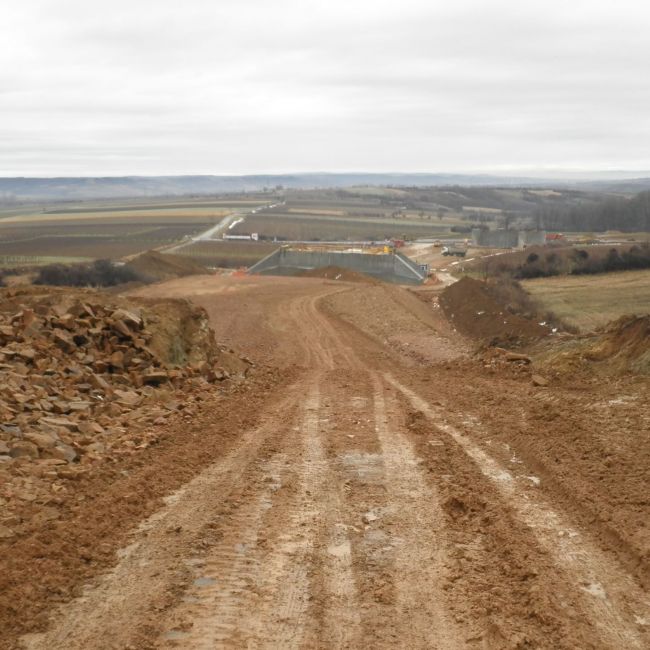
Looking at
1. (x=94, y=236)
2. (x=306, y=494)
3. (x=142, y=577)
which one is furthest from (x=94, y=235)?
(x=142, y=577)

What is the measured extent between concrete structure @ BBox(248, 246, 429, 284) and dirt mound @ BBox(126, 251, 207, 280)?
4.93m

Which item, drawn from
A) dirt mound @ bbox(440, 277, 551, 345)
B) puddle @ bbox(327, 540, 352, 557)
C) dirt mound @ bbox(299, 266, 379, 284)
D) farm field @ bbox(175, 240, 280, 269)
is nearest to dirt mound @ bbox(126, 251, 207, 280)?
dirt mound @ bbox(299, 266, 379, 284)

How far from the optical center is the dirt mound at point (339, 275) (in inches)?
2023

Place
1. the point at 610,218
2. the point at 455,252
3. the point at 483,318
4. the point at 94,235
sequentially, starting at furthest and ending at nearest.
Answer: the point at 610,218 → the point at 94,235 → the point at 455,252 → the point at 483,318

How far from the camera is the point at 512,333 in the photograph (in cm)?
2395

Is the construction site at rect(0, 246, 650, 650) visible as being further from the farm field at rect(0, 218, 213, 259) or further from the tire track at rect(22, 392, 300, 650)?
the farm field at rect(0, 218, 213, 259)

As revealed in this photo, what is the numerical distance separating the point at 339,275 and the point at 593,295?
15.8m

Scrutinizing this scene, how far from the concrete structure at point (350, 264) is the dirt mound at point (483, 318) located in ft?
54.5

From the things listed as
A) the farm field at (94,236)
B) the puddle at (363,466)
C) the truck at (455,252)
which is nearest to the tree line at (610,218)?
the truck at (455,252)

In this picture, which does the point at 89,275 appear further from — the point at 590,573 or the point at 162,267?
the point at 590,573

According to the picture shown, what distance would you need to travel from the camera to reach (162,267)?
5934 cm

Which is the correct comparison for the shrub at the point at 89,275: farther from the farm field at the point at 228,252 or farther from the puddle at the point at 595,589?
the puddle at the point at 595,589

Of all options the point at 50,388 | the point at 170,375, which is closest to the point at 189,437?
the point at 50,388

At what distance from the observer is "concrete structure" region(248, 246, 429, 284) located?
60.1 metres
